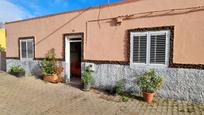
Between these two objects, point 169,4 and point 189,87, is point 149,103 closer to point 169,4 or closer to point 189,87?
point 189,87

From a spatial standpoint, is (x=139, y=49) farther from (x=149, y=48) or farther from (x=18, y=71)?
(x=18, y=71)

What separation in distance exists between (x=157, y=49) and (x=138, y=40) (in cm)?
91

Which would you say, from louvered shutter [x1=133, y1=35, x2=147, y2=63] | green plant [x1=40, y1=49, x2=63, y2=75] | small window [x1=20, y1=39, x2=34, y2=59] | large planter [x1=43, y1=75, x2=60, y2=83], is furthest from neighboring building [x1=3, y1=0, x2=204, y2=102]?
small window [x1=20, y1=39, x2=34, y2=59]

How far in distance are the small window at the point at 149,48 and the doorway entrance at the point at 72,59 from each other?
3281mm

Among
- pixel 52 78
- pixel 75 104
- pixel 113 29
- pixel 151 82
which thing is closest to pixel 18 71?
pixel 52 78

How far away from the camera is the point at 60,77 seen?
10.2m

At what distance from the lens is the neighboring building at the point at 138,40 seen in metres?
6.30

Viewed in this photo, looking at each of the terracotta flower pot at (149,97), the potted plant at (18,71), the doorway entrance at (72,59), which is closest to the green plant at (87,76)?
the doorway entrance at (72,59)

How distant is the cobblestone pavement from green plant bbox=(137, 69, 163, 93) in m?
0.51

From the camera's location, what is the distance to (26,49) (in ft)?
39.6

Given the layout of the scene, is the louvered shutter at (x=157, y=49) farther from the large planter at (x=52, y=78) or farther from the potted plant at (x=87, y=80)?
the large planter at (x=52, y=78)

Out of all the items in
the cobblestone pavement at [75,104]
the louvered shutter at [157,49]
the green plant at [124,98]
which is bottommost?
the cobblestone pavement at [75,104]

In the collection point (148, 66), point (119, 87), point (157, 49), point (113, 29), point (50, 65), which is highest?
point (113, 29)

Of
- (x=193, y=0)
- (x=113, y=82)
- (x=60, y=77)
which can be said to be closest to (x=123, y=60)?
(x=113, y=82)
